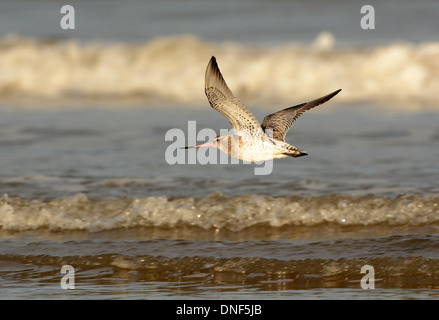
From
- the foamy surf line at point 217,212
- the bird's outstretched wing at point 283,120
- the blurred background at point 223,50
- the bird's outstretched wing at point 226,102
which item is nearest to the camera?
the bird's outstretched wing at point 226,102

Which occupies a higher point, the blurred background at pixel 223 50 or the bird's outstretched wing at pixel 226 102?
the blurred background at pixel 223 50

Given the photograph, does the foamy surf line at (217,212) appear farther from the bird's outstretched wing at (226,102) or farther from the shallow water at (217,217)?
the bird's outstretched wing at (226,102)

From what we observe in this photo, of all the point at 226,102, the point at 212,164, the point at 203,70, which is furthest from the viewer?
the point at 203,70

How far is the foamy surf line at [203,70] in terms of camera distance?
39.9 ft

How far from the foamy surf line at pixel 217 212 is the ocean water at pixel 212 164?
0.02m

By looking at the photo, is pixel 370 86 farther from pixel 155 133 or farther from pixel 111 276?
pixel 111 276

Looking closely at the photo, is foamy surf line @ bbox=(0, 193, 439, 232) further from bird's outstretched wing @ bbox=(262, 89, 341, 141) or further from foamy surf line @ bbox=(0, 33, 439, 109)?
foamy surf line @ bbox=(0, 33, 439, 109)

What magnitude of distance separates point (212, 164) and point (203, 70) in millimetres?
5416

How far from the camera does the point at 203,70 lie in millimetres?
13469

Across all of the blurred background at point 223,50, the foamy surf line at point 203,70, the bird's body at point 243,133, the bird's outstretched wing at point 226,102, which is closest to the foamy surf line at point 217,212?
the bird's body at point 243,133

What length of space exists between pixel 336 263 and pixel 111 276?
4.69ft

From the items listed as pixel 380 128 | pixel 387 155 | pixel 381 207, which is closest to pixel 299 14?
pixel 380 128

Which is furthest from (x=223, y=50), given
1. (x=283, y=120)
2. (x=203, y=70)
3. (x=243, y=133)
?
(x=243, y=133)

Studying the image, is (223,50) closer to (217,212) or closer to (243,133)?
(217,212)
